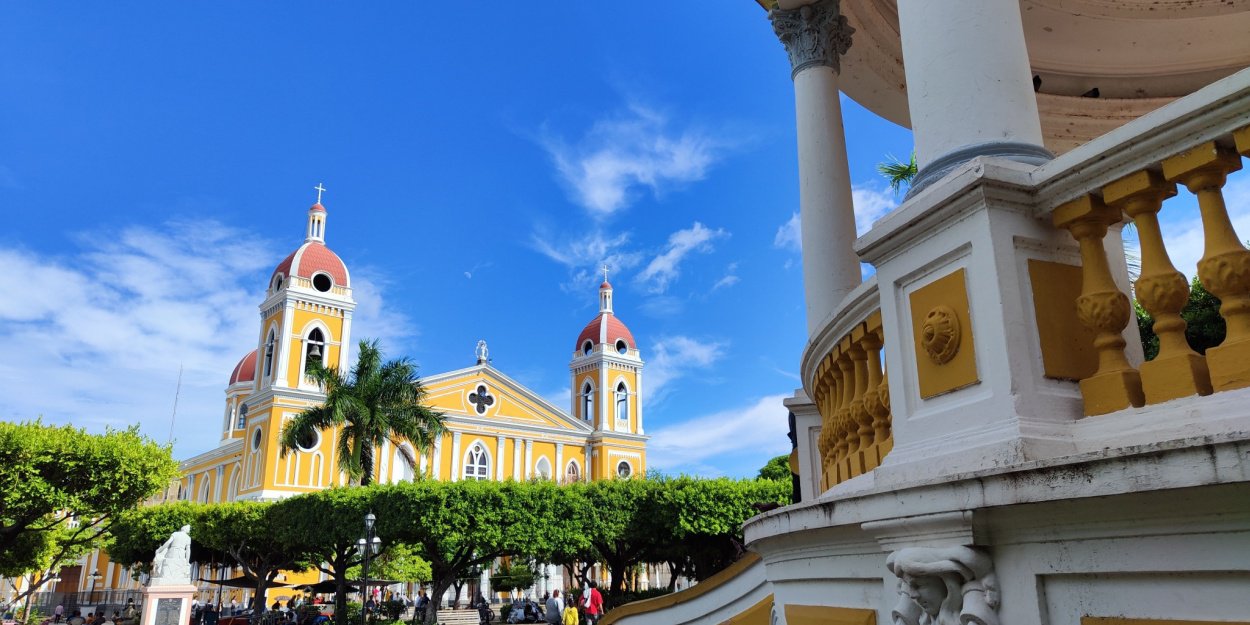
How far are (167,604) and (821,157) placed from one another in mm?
21571

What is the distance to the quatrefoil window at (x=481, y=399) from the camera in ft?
170

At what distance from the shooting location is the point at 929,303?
264cm

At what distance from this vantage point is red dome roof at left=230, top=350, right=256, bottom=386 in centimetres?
6141

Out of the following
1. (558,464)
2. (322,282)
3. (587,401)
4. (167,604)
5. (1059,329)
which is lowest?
(167,604)

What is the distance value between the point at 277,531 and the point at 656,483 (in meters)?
14.4

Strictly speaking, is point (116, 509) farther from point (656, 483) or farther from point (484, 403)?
point (484, 403)

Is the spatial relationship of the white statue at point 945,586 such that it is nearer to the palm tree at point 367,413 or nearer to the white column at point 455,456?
the palm tree at point 367,413

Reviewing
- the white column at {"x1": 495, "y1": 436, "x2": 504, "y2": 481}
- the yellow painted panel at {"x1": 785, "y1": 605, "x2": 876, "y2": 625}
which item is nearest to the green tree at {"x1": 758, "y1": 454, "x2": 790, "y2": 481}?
the white column at {"x1": 495, "y1": 436, "x2": 504, "y2": 481}

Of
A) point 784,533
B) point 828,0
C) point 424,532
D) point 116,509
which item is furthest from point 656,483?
point 784,533

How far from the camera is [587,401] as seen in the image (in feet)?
194

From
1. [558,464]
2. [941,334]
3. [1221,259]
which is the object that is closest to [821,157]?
[941,334]

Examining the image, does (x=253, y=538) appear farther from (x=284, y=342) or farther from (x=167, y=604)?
(x=284, y=342)

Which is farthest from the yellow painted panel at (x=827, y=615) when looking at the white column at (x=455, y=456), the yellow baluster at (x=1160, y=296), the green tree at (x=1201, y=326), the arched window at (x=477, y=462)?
the arched window at (x=477, y=462)

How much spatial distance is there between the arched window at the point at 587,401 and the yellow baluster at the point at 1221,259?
2230 inches
